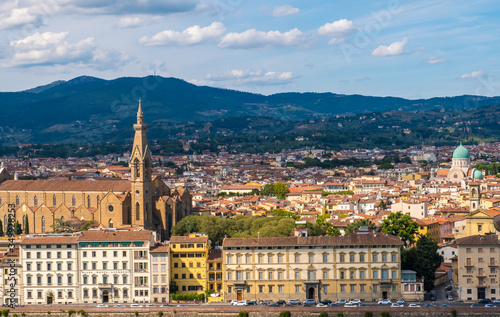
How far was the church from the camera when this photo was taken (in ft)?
235

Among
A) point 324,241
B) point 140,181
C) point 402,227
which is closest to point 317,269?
point 324,241

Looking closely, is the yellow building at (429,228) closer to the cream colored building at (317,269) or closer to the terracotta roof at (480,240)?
the terracotta roof at (480,240)

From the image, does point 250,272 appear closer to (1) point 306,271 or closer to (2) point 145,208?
(1) point 306,271

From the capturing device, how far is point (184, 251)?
5419cm

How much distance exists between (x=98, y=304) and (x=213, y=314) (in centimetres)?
734

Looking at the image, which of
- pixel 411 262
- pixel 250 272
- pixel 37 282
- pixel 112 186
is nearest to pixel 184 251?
pixel 250 272

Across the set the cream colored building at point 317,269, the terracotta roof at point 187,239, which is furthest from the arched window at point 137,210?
the cream colored building at point 317,269

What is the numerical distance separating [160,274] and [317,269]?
889cm

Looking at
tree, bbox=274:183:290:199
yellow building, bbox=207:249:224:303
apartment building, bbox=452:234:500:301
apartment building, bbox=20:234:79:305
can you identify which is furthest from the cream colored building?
tree, bbox=274:183:290:199

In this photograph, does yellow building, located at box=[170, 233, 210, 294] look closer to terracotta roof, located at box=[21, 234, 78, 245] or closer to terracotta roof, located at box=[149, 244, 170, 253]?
terracotta roof, located at box=[149, 244, 170, 253]

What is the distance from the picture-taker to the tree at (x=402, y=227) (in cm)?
6209

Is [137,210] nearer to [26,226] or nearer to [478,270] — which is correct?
[26,226]

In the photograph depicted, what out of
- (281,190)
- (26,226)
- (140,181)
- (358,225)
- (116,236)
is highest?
(140,181)

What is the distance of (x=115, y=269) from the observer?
174 ft
